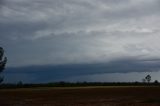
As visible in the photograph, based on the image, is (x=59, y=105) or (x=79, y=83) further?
(x=79, y=83)

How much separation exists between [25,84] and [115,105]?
96.3 meters

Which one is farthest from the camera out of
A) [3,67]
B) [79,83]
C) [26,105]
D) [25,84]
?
[79,83]

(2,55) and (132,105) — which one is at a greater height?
(2,55)

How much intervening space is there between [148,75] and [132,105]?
418ft

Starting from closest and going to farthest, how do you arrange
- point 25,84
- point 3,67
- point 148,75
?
point 3,67 → point 25,84 → point 148,75

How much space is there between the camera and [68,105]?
4347 cm

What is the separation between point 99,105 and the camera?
4250 cm

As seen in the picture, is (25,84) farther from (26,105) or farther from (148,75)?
(26,105)

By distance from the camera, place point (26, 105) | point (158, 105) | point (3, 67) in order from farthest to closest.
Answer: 1. point (3, 67)
2. point (26, 105)
3. point (158, 105)

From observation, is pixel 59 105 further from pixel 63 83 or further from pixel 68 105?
pixel 63 83

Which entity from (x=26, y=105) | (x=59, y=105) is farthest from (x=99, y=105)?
(x=26, y=105)

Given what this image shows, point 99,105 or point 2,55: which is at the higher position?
point 2,55

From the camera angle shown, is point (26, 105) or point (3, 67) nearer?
point (26, 105)

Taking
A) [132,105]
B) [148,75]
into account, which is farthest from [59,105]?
[148,75]
